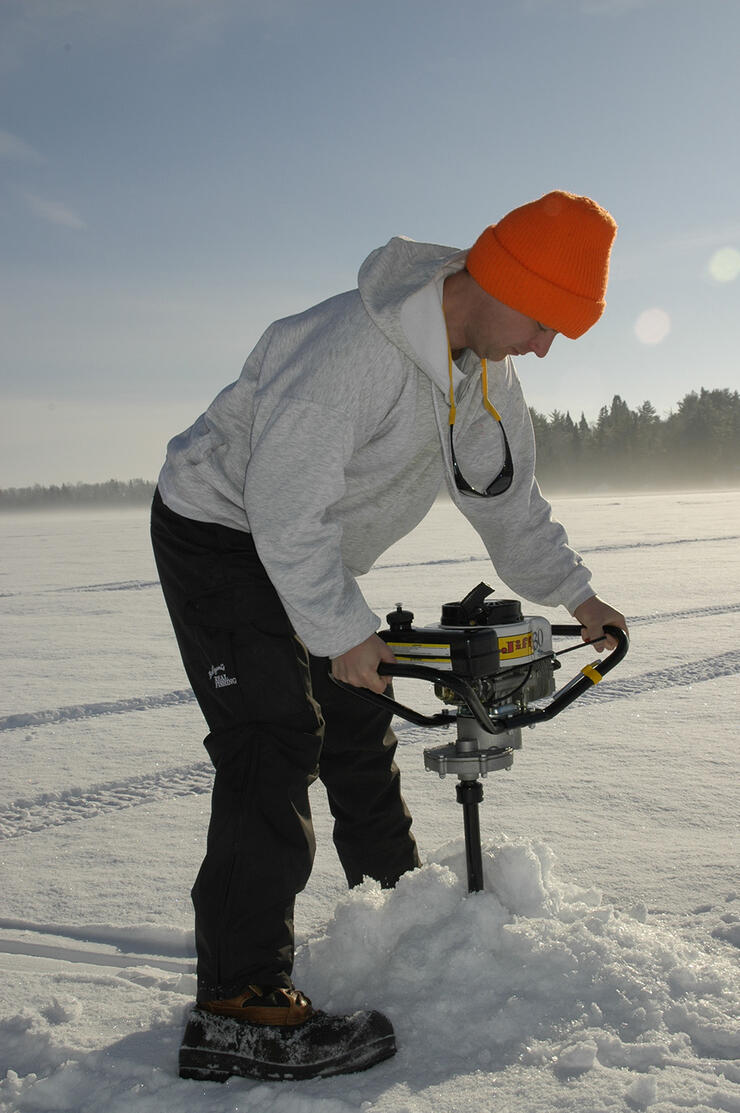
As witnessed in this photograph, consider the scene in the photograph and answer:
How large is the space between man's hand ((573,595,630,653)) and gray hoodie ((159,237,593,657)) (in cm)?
5

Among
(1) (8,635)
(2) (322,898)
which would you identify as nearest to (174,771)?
(2) (322,898)

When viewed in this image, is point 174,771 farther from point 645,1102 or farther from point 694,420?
point 694,420

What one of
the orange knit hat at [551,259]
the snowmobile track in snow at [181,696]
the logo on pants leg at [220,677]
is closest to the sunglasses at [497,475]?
the orange knit hat at [551,259]

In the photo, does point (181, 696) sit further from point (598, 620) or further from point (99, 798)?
point (598, 620)

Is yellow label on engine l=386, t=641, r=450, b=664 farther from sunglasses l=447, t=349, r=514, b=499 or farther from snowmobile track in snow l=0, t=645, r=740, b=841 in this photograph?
snowmobile track in snow l=0, t=645, r=740, b=841

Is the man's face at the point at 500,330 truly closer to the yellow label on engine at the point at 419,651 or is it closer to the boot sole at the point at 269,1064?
the yellow label on engine at the point at 419,651

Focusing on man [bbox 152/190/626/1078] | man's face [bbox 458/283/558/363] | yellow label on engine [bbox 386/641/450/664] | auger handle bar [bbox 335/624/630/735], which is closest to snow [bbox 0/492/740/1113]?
man [bbox 152/190/626/1078]

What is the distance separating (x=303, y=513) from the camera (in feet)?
4.76

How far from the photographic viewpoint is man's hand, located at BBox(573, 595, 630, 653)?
5.90 feet

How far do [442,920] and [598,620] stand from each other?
2.14 ft

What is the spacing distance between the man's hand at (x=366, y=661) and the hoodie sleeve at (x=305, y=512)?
0.01 m

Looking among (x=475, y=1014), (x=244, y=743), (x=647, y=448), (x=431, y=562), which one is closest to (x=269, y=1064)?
(x=475, y=1014)

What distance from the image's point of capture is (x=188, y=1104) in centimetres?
136

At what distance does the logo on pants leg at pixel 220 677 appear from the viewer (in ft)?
5.24
